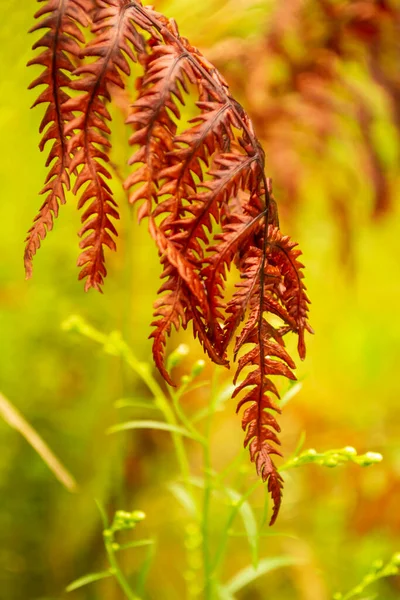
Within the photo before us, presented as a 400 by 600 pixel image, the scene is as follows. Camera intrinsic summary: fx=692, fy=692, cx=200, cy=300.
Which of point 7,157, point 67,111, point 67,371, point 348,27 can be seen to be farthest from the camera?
point 67,371

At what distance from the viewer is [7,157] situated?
1201 mm

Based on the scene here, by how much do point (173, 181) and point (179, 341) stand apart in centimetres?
82

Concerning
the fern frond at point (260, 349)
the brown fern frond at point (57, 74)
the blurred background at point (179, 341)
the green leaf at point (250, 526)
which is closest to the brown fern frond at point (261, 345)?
the fern frond at point (260, 349)

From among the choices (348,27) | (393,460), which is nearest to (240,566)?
(393,460)

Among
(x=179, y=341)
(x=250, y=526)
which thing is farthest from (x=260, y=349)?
(x=179, y=341)

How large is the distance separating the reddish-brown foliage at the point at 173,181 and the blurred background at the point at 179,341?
1.58 feet

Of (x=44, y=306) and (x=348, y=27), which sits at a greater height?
(x=348, y=27)

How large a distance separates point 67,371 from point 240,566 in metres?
0.48

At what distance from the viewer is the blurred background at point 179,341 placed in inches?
41.3

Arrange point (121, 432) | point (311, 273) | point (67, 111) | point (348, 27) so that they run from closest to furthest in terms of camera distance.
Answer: point (67, 111), point (121, 432), point (348, 27), point (311, 273)

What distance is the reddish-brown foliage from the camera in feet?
1.35

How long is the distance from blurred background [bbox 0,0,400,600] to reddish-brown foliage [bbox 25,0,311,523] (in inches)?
18.9

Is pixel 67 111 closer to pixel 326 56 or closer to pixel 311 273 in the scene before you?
pixel 326 56

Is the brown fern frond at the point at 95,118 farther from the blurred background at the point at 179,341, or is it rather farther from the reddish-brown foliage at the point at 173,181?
the blurred background at the point at 179,341
